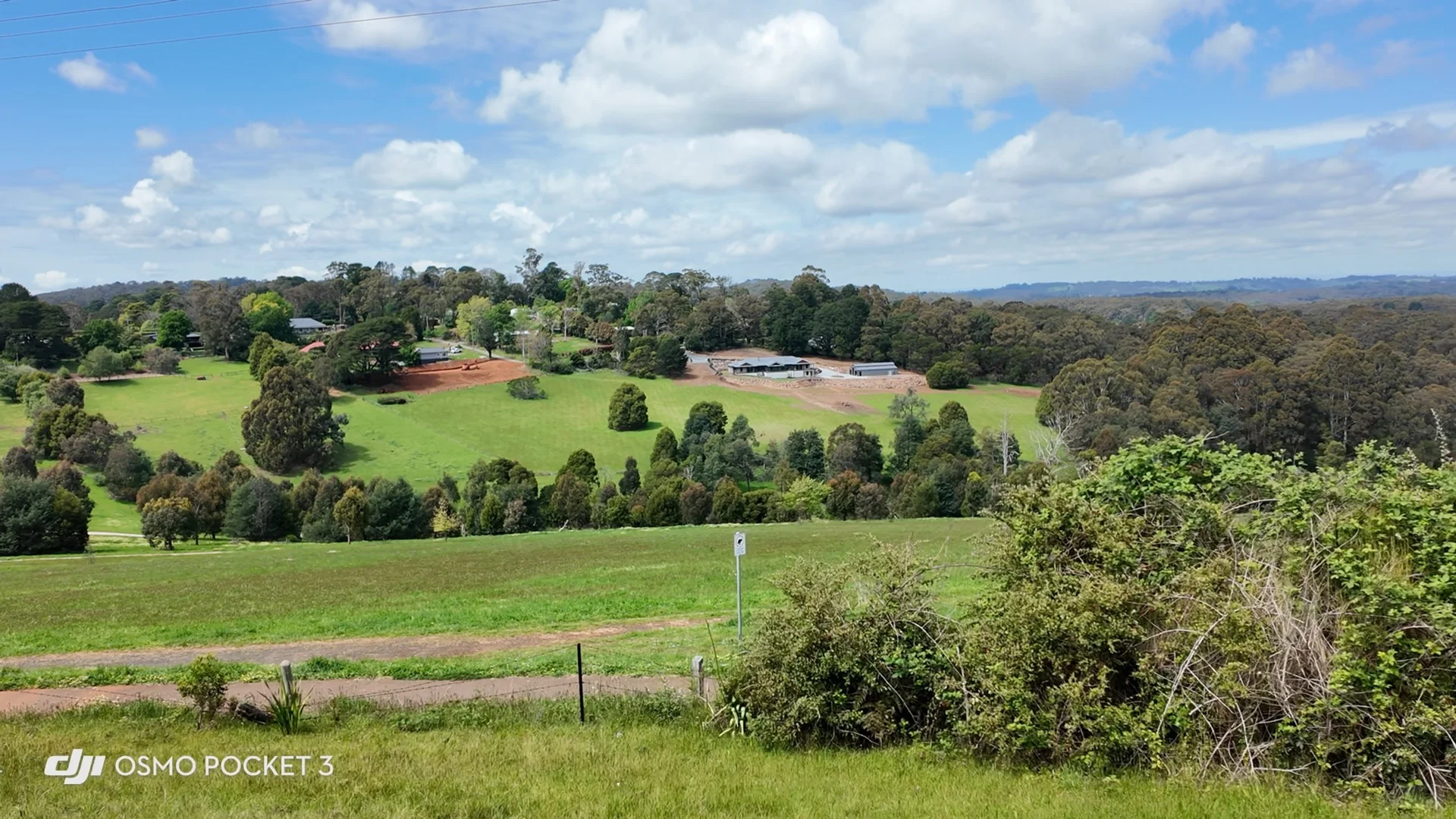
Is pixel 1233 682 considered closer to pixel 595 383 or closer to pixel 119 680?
pixel 119 680

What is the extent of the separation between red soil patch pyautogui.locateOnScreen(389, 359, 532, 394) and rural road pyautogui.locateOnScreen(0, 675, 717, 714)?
80.3 m

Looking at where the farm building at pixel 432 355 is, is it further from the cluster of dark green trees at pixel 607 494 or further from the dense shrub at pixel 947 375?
the dense shrub at pixel 947 375

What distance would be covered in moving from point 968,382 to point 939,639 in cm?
9374

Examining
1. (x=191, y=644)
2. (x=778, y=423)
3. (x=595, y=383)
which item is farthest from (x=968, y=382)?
(x=191, y=644)

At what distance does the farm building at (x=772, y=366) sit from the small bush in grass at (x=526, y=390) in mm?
26159

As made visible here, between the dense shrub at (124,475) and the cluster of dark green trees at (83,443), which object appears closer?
the dense shrub at (124,475)

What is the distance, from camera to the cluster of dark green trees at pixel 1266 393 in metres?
63.3

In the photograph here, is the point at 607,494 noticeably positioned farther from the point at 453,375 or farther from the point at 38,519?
the point at 453,375

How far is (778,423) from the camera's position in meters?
77.5

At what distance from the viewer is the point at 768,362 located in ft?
357

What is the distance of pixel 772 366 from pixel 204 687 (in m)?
100

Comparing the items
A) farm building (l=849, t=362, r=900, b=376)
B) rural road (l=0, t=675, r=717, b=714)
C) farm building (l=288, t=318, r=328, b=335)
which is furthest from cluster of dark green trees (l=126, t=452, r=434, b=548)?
farm building (l=288, t=318, r=328, b=335)

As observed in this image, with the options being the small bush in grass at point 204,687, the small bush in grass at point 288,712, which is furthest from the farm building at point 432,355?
the small bush in grass at point 288,712

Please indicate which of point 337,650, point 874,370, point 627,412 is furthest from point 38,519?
point 874,370
